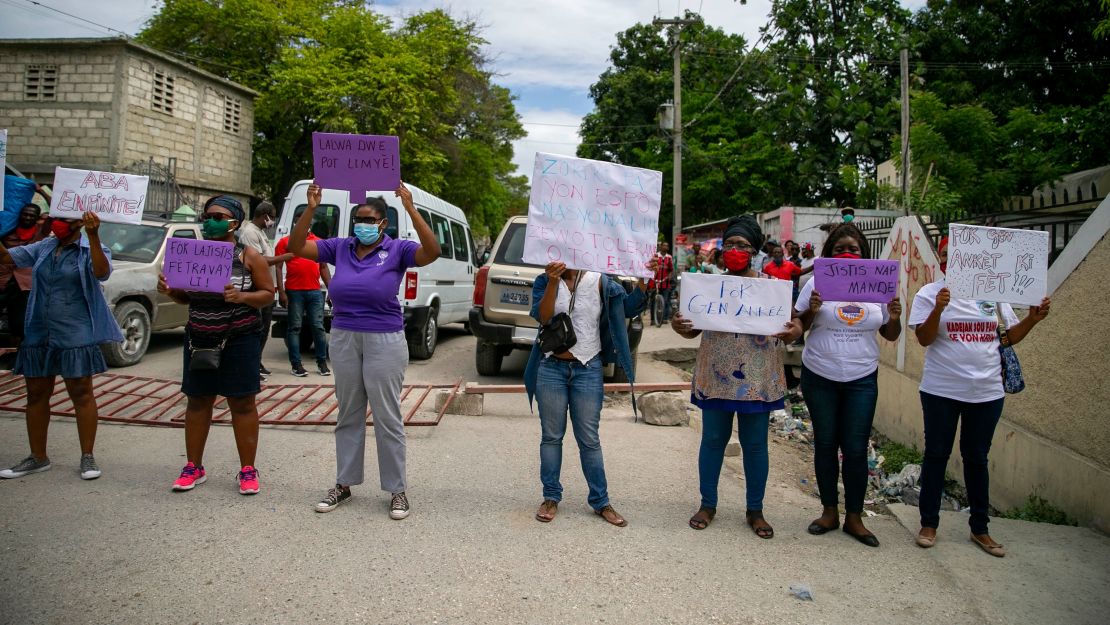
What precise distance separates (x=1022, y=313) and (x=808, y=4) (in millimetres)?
23428

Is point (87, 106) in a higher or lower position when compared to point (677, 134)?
lower

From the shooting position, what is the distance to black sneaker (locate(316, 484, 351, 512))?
423cm

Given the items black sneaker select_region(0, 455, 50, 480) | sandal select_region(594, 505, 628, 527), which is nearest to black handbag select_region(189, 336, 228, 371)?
black sneaker select_region(0, 455, 50, 480)

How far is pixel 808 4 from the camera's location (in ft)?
83.1

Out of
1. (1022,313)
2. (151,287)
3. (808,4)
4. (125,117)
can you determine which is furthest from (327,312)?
(808,4)

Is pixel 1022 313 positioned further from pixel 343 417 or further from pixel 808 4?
pixel 808 4

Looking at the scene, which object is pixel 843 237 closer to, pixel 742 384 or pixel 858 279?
pixel 858 279

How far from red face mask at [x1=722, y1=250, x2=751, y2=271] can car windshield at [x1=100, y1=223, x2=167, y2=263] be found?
7.75 m

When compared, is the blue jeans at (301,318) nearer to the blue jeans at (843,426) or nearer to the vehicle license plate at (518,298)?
the vehicle license plate at (518,298)

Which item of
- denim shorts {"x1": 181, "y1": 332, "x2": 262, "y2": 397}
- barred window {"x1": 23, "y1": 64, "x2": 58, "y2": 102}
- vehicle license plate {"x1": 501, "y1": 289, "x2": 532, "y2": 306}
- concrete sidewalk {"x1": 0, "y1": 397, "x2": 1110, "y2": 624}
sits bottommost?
concrete sidewalk {"x1": 0, "y1": 397, "x2": 1110, "y2": 624}

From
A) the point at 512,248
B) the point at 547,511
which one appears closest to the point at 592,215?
the point at 547,511

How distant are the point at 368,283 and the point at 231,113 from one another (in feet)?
83.8

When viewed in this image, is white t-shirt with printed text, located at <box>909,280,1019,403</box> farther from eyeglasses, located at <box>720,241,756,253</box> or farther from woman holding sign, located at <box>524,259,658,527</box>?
woman holding sign, located at <box>524,259,658,527</box>

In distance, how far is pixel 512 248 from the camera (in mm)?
8781
